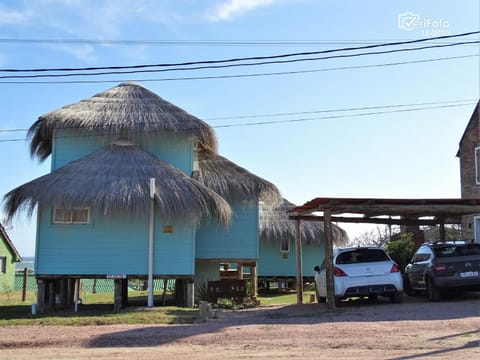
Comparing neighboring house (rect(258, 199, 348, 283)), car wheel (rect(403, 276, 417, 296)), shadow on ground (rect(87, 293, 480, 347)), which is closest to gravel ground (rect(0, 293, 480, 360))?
shadow on ground (rect(87, 293, 480, 347))

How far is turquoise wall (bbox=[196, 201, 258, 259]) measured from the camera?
2053 centimetres

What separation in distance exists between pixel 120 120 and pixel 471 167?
13.7 m

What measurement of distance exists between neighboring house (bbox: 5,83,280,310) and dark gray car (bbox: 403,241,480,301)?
5.64m

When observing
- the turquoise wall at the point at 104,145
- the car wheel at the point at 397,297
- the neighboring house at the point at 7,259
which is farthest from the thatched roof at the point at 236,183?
the neighboring house at the point at 7,259

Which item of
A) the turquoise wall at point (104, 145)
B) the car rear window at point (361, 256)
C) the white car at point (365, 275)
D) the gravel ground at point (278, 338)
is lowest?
the gravel ground at point (278, 338)

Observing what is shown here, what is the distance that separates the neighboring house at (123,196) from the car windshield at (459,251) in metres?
5.86

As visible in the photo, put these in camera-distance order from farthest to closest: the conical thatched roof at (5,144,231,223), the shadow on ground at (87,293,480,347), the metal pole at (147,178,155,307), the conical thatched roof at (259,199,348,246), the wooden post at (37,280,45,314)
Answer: the conical thatched roof at (259,199,348,246)
the wooden post at (37,280,45,314)
the metal pole at (147,178,155,307)
the conical thatched roof at (5,144,231,223)
the shadow on ground at (87,293,480,347)

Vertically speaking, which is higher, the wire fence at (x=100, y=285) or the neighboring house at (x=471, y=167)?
the neighboring house at (x=471, y=167)

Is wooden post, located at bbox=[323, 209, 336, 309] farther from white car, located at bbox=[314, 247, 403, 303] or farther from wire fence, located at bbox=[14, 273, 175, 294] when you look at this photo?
wire fence, located at bbox=[14, 273, 175, 294]

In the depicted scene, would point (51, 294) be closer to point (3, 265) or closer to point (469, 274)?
point (469, 274)

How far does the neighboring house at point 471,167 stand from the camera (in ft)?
76.5

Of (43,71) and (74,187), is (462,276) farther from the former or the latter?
(43,71)

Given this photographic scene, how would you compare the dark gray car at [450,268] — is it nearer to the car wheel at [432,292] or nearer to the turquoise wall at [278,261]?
the car wheel at [432,292]

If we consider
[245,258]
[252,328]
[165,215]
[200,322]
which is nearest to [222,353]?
[252,328]
